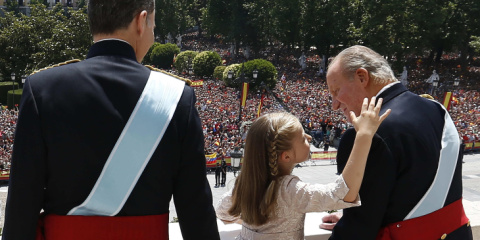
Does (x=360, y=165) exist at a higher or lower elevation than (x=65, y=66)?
lower

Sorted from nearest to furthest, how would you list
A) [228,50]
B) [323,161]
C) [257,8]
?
[323,161]
[257,8]
[228,50]

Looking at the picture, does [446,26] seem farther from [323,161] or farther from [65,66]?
[65,66]

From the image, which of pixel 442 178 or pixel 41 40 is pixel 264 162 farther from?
pixel 41 40

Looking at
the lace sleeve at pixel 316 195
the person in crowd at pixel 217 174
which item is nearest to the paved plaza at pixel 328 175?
the person in crowd at pixel 217 174

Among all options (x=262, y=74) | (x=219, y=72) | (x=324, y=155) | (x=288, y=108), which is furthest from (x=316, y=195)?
(x=219, y=72)

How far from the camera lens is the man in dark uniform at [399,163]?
231cm

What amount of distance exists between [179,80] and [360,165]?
784mm

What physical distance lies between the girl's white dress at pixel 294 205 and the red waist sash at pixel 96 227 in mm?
647

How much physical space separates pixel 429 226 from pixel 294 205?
580mm

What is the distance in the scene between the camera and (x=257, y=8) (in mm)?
43188

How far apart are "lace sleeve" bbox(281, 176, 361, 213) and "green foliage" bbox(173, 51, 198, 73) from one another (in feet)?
122

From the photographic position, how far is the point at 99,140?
6.57 ft

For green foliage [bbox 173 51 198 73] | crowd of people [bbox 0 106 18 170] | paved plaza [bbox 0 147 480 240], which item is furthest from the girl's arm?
green foliage [bbox 173 51 198 73]

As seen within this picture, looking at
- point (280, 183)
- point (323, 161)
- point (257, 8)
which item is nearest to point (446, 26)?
point (257, 8)
